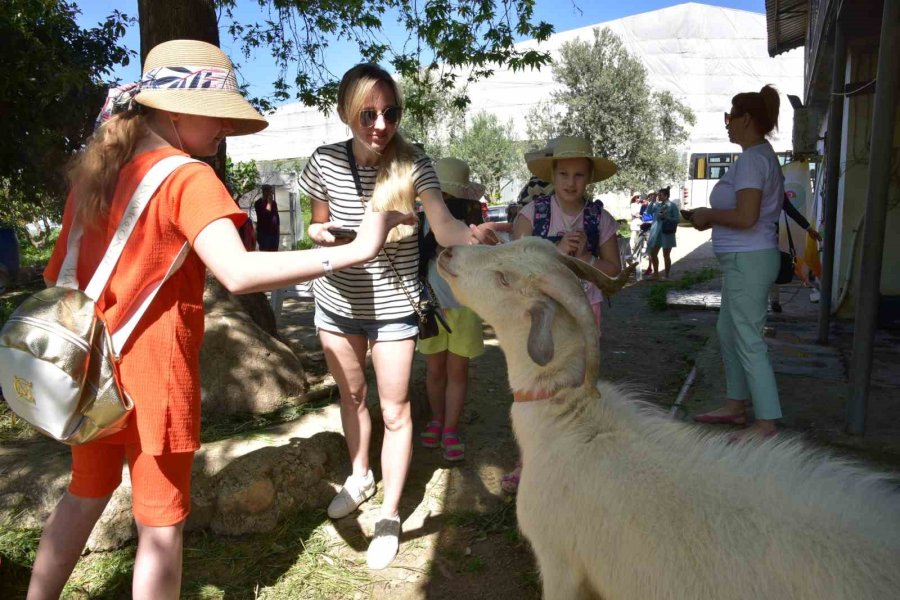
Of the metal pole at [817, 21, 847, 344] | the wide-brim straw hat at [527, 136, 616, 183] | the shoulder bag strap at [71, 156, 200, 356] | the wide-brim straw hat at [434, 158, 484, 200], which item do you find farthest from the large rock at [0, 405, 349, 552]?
the metal pole at [817, 21, 847, 344]

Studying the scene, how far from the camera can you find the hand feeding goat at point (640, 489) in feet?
5.30

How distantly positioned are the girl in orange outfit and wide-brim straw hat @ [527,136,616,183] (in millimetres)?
1833

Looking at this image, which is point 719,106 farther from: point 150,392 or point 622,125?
point 150,392

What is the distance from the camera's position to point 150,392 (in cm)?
196

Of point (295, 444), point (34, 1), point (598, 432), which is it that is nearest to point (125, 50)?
point (34, 1)

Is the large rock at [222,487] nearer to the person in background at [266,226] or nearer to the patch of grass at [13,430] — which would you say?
the patch of grass at [13,430]

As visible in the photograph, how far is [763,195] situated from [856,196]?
550cm

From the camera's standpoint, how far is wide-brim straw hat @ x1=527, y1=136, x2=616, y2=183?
3633 millimetres

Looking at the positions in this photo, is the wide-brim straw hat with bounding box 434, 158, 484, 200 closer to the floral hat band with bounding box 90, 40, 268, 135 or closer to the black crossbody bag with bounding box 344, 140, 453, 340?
the black crossbody bag with bounding box 344, 140, 453, 340

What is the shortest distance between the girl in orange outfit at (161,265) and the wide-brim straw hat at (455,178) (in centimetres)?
244

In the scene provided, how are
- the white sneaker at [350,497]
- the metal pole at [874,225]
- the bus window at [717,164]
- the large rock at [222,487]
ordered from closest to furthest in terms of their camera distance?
1. the large rock at [222,487]
2. the white sneaker at [350,497]
3. the metal pole at [874,225]
4. the bus window at [717,164]

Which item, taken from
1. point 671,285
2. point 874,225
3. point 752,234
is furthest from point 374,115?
point 671,285

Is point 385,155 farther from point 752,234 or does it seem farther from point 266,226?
point 266,226

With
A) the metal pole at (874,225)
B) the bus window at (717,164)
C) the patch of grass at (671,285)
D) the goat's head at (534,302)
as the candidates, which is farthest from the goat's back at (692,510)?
the bus window at (717,164)
